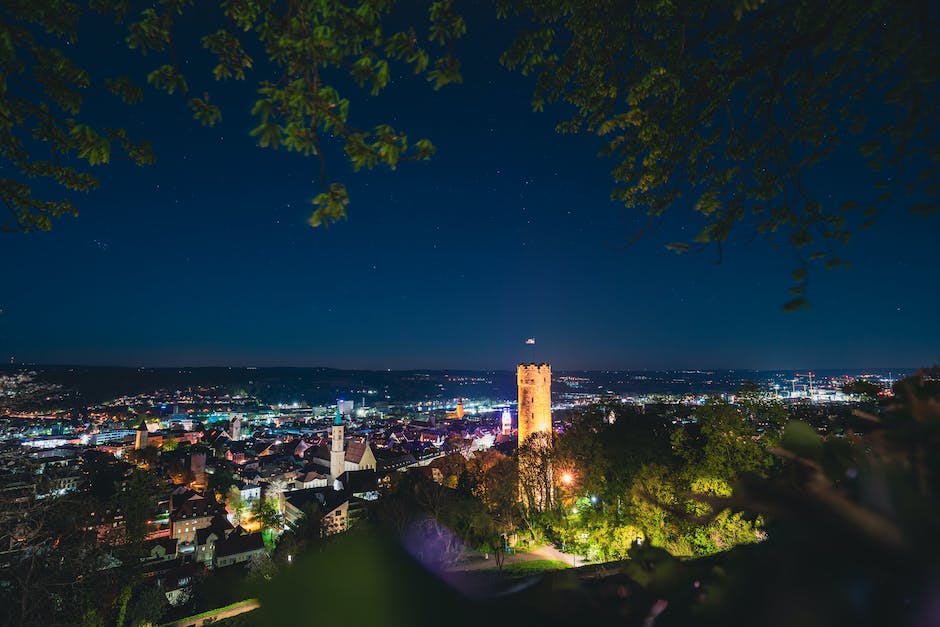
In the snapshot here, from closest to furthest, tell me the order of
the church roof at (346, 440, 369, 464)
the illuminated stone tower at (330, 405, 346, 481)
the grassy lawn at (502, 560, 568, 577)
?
1. the grassy lawn at (502, 560, 568, 577)
2. the illuminated stone tower at (330, 405, 346, 481)
3. the church roof at (346, 440, 369, 464)

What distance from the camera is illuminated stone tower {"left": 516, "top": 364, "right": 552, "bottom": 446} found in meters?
30.0

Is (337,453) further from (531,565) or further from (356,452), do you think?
(531,565)

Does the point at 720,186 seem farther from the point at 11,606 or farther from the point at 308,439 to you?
the point at 308,439

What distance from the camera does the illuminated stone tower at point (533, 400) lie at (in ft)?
98.4

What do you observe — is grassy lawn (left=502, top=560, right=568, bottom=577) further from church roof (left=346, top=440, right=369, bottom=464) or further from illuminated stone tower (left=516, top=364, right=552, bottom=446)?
church roof (left=346, top=440, right=369, bottom=464)

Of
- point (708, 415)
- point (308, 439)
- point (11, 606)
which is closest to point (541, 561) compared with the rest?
point (708, 415)

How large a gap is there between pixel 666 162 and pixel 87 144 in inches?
205

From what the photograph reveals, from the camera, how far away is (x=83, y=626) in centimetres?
1600

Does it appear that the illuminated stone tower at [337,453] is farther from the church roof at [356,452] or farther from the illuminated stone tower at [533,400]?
the illuminated stone tower at [533,400]

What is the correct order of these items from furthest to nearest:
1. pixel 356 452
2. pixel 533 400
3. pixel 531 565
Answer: pixel 356 452 → pixel 533 400 → pixel 531 565

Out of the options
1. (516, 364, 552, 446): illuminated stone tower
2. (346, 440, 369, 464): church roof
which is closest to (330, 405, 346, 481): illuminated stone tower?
(346, 440, 369, 464): church roof

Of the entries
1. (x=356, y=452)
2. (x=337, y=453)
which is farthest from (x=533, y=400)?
(x=356, y=452)

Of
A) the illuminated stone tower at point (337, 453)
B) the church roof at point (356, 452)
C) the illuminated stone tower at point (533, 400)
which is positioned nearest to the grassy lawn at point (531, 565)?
the illuminated stone tower at point (533, 400)

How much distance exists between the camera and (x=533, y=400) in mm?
30375
